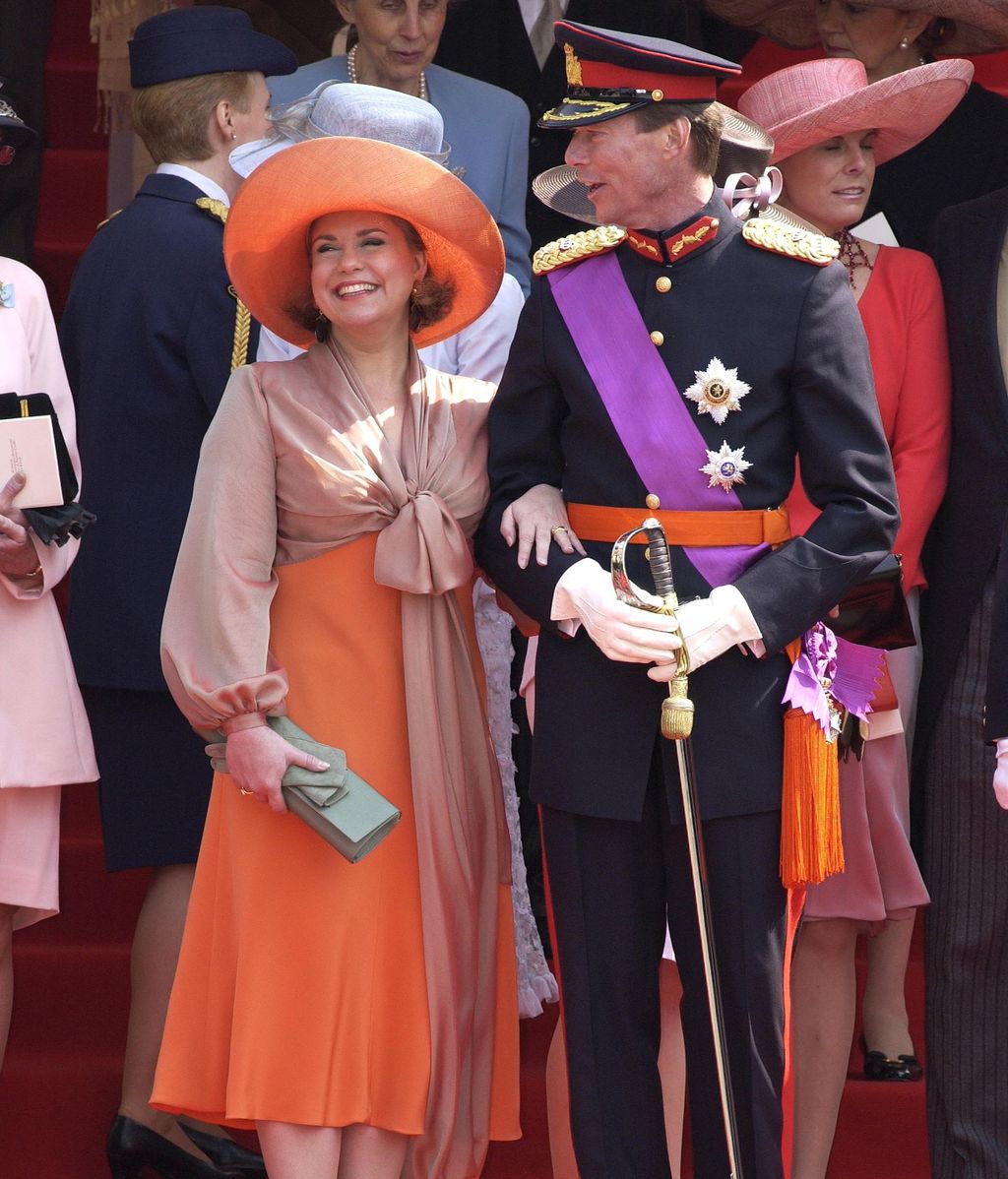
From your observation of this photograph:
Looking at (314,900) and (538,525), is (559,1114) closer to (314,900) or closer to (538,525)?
(314,900)

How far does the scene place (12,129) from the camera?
12.6 feet

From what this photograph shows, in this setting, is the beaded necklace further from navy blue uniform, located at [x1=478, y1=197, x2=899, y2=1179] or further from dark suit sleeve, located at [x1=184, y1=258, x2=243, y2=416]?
dark suit sleeve, located at [x1=184, y1=258, x2=243, y2=416]

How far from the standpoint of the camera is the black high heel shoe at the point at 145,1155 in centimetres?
387

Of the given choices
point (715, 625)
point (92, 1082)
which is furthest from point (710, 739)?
point (92, 1082)

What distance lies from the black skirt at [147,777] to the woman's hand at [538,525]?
106 centimetres

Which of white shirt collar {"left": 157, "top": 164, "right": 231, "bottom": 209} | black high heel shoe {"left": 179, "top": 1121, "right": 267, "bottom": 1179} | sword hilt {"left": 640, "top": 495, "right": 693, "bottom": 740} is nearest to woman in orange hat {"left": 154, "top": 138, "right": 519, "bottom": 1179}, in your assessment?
sword hilt {"left": 640, "top": 495, "right": 693, "bottom": 740}

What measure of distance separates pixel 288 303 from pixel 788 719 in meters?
1.16

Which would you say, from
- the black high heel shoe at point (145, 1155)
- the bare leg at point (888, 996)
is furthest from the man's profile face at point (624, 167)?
the black high heel shoe at point (145, 1155)

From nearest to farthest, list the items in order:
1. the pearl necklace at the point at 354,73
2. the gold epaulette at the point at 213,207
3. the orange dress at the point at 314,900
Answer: the orange dress at the point at 314,900 < the gold epaulette at the point at 213,207 < the pearl necklace at the point at 354,73

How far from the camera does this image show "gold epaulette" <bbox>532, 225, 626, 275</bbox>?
11.0 feet

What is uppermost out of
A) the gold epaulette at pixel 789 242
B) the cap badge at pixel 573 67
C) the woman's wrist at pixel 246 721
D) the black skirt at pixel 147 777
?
the cap badge at pixel 573 67

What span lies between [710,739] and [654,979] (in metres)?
0.41

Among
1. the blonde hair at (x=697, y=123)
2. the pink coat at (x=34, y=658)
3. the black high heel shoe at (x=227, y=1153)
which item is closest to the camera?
the blonde hair at (x=697, y=123)

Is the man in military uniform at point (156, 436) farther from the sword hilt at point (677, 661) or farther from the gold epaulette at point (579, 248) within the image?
the sword hilt at point (677, 661)
